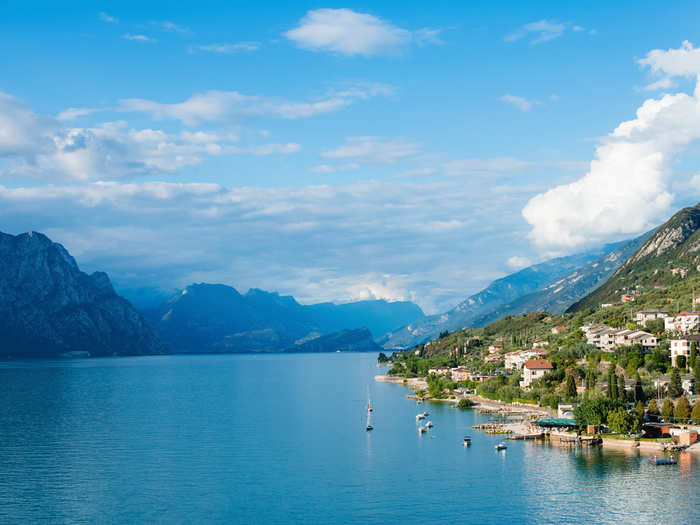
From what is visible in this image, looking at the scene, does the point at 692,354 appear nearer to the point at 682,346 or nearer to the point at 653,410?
the point at 682,346

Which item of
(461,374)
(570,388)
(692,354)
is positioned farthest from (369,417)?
(461,374)

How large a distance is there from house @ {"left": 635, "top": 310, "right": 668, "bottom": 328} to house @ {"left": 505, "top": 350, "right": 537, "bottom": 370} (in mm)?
26300

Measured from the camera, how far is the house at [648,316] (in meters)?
165

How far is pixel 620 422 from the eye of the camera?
95938 mm

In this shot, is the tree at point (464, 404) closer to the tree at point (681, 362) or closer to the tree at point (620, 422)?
the tree at point (681, 362)

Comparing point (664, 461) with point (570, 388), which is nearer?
point (664, 461)

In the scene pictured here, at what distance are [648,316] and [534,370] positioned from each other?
131 ft

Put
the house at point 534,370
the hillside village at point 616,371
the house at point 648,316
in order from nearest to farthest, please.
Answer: the hillside village at point 616,371
the house at point 534,370
the house at point 648,316

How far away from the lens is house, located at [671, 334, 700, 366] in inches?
5044

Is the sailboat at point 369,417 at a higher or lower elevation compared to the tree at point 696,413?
lower

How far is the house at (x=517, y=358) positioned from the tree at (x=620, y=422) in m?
72.3

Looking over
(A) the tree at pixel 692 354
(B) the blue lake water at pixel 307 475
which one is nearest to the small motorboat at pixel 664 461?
(B) the blue lake water at pixel 307 475

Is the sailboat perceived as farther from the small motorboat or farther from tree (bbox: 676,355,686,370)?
tree (bbox: 676,355,686,370)

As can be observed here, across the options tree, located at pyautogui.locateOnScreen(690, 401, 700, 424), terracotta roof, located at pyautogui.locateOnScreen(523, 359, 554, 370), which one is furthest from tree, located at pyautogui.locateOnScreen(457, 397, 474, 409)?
tree, located at pyautogui.locateOnScreen(690, 401, 700, 424)
